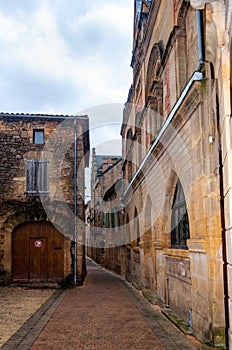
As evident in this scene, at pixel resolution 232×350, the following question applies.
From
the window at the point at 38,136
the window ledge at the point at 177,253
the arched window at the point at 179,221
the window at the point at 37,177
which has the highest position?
the window at the point at 38,136

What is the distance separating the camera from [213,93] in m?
6.62

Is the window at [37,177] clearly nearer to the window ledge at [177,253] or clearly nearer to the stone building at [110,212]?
the stone building at [110,212]

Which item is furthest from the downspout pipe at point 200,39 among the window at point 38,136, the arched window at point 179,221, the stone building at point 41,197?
the window at point 38,136

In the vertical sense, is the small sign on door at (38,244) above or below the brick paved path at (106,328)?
above

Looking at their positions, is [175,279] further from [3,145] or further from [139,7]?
[139,7]

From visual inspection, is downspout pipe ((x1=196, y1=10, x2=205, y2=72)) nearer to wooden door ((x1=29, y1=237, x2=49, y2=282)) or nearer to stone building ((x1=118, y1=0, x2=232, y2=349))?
stone building ((x1=118, y1=0, x2=232, y2=349))

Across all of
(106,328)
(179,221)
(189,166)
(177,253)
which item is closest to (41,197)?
(179,221)

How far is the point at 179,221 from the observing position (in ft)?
33.7

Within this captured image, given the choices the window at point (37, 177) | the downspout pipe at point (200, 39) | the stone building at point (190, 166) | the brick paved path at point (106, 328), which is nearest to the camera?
the stone building at point (190, 166)

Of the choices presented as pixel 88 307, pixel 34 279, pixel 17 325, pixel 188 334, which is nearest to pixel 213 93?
pixel 188 334

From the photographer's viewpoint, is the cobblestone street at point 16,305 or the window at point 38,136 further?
the window at point 38,136

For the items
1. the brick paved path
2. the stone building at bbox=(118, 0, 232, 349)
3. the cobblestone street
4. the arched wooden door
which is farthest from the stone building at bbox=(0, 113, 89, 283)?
the brick paved path

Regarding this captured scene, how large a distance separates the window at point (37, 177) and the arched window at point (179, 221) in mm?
8280

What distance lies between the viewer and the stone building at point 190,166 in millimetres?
5355
